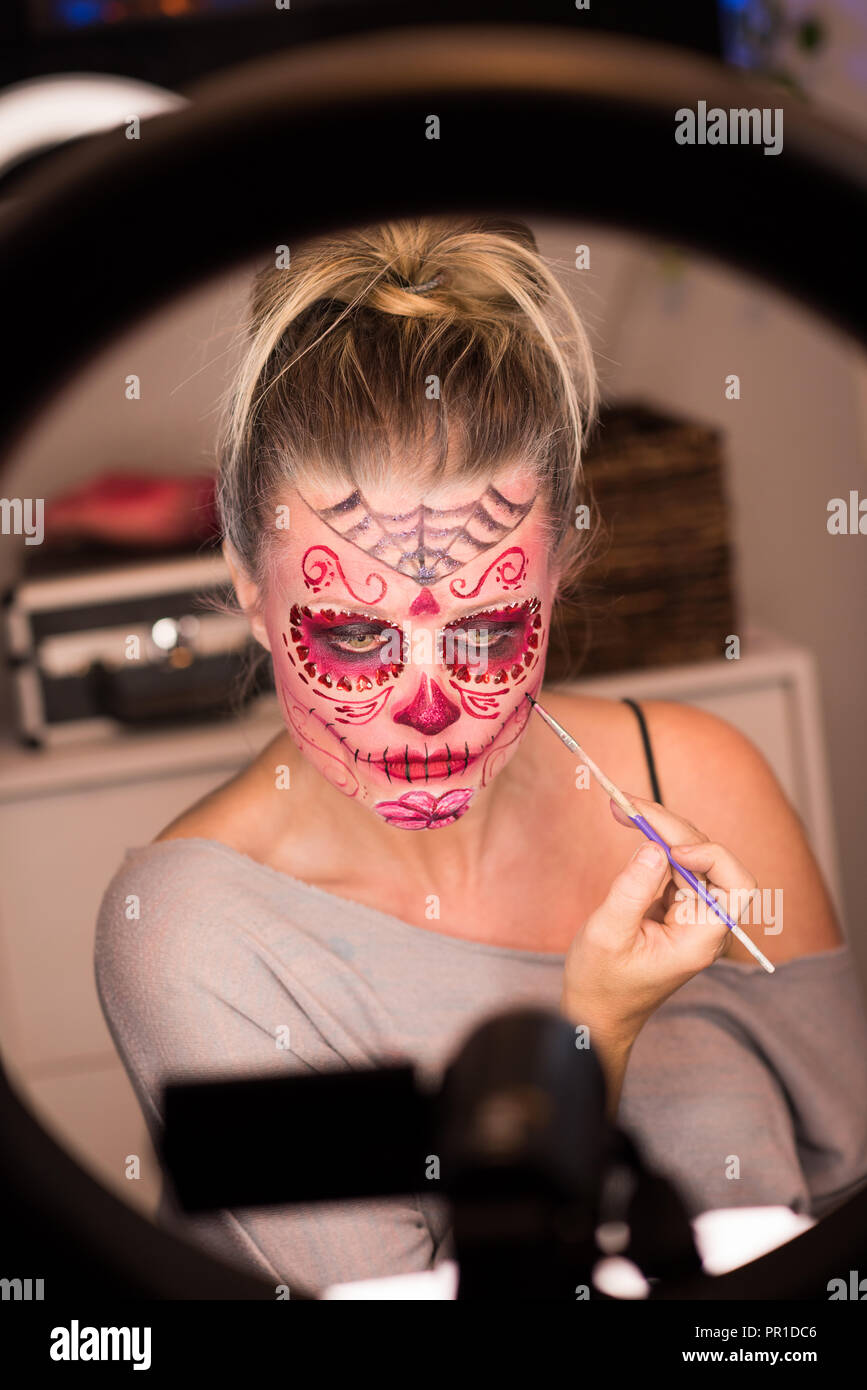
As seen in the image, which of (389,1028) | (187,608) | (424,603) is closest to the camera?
(424,603)

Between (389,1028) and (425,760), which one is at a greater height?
(425,760)

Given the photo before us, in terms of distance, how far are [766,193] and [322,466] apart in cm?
22

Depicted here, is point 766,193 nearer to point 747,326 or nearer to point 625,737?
point 625,737

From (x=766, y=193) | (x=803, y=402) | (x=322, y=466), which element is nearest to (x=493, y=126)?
(x=766, y=193)

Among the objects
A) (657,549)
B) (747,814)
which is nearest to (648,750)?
(747,814)

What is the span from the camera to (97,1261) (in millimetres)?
295

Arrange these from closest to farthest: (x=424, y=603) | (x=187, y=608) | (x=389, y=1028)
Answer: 1. (x=424, y=603)
2. (x=389, y=1028)
3. (x=187, y=608)

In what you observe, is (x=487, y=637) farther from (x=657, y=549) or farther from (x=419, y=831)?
(x=657, y=549)

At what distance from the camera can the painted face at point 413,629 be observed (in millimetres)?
410

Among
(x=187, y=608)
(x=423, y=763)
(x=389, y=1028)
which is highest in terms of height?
(x=187, y=608)

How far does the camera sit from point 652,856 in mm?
411

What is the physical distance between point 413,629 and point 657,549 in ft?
2.18

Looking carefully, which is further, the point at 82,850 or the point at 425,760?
the point at 82,850

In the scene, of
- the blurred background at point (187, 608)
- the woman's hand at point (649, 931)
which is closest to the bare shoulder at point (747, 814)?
the woman's hand at point (649, 931)
